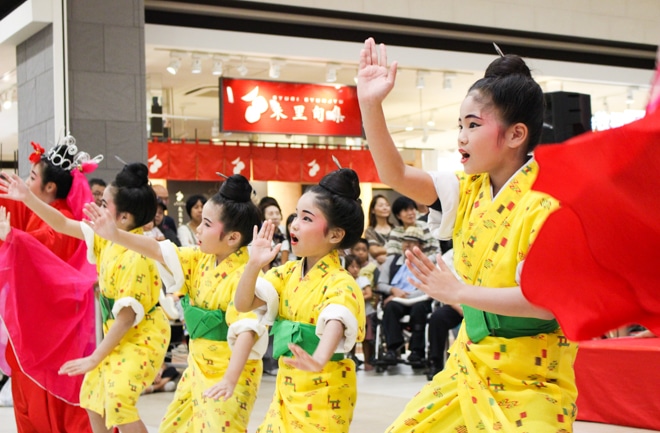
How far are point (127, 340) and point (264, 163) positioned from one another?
28.5ft

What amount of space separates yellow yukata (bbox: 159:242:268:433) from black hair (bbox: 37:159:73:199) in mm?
1079

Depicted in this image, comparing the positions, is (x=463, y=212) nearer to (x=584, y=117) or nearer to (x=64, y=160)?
(x=64, y=160)

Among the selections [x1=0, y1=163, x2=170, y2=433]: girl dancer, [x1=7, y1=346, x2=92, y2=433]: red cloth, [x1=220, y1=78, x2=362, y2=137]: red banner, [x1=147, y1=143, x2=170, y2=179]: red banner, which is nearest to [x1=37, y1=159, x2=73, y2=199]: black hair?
[x1=0, y1=163, x2=170, y2=433]: girl dancer

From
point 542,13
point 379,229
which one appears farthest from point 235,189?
point 542,13

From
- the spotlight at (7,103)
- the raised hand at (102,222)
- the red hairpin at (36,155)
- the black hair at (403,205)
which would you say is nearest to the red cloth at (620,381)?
the black hair at (403,205)

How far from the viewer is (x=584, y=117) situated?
243 inches

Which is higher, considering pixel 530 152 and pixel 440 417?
pixel 530 152

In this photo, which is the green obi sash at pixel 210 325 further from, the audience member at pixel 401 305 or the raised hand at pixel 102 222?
the audience member at pixel 401 305

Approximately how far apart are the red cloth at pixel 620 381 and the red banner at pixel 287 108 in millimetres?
5572

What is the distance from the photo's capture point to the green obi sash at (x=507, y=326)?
76.5 inches

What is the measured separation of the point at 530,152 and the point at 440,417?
0.65 metres

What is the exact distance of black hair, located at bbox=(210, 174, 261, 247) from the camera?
325 cm

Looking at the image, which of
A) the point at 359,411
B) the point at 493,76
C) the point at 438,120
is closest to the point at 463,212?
the point at 493,76

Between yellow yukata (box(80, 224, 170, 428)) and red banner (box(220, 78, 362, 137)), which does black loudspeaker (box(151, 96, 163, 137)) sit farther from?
yellow yukata (box(80, 224, 170, 428))
